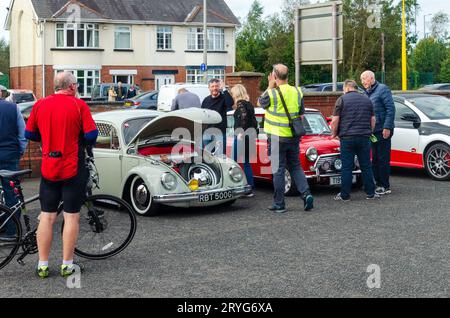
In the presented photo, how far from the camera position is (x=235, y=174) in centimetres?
1030

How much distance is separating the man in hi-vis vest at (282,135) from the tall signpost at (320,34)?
27.6ft

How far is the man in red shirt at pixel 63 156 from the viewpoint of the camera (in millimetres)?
6262

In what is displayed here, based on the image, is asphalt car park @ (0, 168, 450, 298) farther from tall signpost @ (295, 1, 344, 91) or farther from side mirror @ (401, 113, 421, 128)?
tall signpost @ (295, 1, 344, 91)

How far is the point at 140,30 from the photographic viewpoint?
5266 centimetres

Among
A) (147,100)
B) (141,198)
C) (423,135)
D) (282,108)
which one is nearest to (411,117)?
(423,135)

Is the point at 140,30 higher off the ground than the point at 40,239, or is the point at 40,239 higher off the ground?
the point at 140,30

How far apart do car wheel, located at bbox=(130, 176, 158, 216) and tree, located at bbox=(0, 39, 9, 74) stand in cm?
6107

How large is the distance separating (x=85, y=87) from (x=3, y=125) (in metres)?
43.5

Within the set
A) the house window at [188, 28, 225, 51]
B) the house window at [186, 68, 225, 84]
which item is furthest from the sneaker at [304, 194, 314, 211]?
the house window at [188, 28, 225, 51]

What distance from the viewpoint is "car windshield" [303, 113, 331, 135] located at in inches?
484

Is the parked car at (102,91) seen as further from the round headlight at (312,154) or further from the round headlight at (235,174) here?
the round headlight at (235,174)

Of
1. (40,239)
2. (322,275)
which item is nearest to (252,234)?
(322,275)

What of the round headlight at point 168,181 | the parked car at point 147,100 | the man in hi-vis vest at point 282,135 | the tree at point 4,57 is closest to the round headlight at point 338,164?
the man in hi-vis vest at point 282,135

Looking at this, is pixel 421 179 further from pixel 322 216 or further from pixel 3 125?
pixel 3 125
